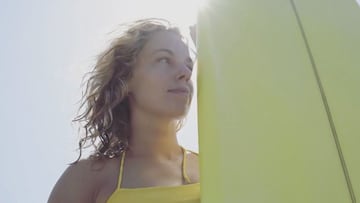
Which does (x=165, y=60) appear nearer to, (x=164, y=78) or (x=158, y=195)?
(x=164, y=78)

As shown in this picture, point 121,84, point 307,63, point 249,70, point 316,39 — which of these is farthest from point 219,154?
point 121,84

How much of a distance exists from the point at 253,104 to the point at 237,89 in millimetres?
66

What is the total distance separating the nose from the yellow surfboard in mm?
162

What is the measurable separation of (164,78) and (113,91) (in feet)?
0.96

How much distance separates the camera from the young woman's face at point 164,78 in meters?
1.46

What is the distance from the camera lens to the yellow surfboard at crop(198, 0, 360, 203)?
985 millimetres

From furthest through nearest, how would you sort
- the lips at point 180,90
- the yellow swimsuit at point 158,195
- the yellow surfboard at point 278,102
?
1. the lips at point 180,90
2. the yellow swimsuit at point 158,195
3. the yellow surfboard at point 278,102

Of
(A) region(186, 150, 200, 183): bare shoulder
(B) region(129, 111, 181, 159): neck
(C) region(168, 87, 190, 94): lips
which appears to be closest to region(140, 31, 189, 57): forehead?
(C) region(168, 87, 190, 94): lips

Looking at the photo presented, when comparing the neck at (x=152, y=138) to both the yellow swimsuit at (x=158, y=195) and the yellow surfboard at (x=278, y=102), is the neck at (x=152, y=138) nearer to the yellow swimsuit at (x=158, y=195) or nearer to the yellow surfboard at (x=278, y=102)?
the yellow swimsuit at (x=158, y=195)

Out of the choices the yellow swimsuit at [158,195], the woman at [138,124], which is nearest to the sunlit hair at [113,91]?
the woman at [138,124]

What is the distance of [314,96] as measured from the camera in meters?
1.11

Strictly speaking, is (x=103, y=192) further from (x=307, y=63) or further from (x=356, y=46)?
(x=356, y=46)

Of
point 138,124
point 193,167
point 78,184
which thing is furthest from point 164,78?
point 78,184

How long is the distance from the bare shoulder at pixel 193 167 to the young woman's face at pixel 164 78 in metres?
0.19
